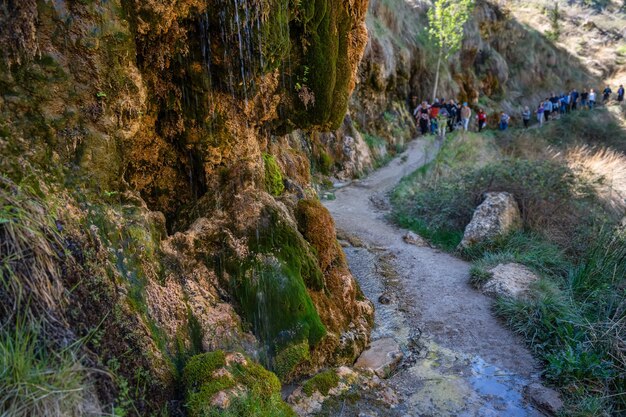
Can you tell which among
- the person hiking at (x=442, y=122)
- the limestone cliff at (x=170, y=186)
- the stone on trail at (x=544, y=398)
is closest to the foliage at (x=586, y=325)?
the stone on trail at (x=544, y=398)

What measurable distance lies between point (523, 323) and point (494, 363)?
910 millimetres

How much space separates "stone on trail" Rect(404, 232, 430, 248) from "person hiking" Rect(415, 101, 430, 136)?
445 inches

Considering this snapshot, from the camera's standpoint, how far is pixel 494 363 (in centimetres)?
529

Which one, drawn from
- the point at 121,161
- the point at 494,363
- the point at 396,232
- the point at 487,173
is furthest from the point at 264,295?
the point at 487,173

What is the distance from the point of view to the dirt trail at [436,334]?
14.9 feet

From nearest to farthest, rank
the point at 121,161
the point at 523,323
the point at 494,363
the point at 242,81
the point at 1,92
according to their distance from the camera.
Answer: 1. the point at 1,92
2. the point at 121,161
3. the point at 242,81
4. the point at 494,363
5. the point at 523,323

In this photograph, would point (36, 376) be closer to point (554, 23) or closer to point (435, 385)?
point (435, 385)

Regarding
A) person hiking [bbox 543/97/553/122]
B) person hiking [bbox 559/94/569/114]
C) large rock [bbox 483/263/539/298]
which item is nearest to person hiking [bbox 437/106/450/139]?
person hiking [bbox 543/97/553/122]

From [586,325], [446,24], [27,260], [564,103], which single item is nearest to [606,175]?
[586,325]

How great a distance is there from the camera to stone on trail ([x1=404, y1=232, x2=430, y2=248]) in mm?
9164

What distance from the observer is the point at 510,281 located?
6.85 m

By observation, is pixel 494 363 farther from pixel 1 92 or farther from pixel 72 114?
pixel 1 92

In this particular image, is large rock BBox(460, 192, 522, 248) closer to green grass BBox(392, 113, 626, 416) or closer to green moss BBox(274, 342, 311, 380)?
green grass BBox(392, 113, 626, 416)

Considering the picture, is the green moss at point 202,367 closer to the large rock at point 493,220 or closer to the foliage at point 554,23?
the large rock at point 493,220
